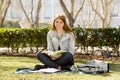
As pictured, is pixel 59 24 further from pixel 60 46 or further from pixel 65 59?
pixel 65 59

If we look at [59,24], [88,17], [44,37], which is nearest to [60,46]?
[59,24]

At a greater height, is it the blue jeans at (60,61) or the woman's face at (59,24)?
the woman's face at (59,24)

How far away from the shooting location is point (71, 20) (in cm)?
1688

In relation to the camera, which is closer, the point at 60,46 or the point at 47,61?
the point at 47,61

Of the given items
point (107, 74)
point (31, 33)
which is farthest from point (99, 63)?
point (31, 33)

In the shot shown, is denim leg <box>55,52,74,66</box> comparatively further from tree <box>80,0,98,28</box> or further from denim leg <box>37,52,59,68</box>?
tree <box>80,0,98,28</box>

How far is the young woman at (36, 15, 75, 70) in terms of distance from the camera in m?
8.41

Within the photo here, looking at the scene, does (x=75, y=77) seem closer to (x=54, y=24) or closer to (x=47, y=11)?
(x=54, y=24)

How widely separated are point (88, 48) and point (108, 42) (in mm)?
809

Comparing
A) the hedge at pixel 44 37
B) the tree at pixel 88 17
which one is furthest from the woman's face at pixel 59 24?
the tree at pixel 88 17

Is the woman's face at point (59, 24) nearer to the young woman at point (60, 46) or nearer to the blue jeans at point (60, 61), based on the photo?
the young woman at point (60, 46)

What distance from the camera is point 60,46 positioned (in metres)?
8.62

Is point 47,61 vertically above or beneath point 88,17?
beneath

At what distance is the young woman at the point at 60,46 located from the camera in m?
8.41
